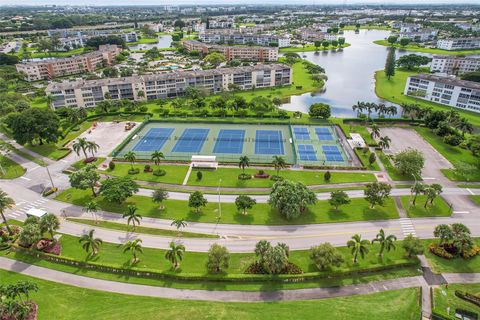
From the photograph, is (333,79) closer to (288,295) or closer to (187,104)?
(187,104)

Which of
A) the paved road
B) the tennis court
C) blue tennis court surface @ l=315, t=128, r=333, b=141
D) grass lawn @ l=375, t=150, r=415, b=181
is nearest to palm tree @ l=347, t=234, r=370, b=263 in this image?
the paved road

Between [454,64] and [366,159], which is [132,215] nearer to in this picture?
[366,159]

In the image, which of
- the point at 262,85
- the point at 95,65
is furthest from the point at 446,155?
the point at 95,65

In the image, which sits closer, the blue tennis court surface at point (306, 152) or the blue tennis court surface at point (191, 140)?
the blue tennis court surface at point (306, 152)

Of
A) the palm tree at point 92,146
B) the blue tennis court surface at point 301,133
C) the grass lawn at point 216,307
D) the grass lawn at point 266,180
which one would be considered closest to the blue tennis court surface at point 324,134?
the blue tennis court surface at point 301,133

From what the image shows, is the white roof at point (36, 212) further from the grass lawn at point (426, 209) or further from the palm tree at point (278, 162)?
the grass lawn at point (426, 209)

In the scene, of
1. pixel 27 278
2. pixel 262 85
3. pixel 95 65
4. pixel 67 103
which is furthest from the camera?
pixel 95 65

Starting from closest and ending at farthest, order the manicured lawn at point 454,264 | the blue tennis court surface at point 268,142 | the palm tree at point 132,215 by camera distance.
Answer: the manicured lawn at point 454,264
the palm tree at point 132,215
the blue tennis court surface at point 268,142
